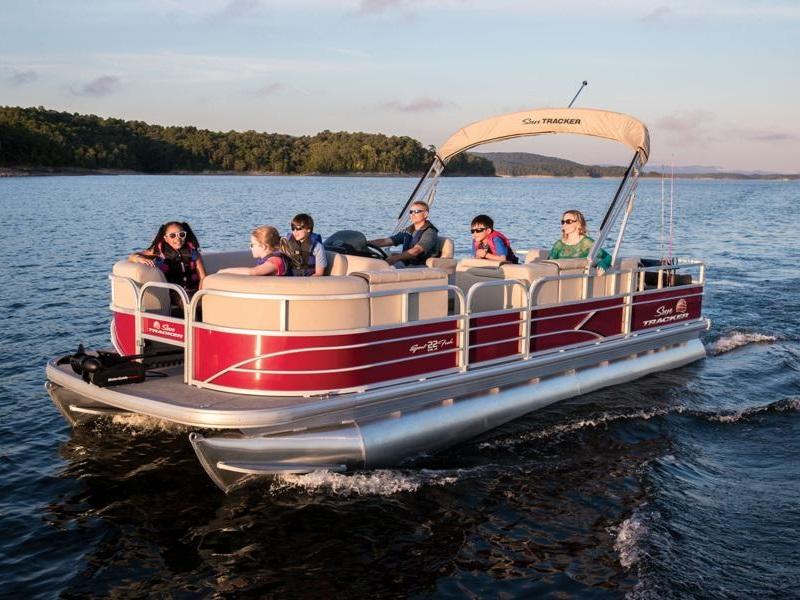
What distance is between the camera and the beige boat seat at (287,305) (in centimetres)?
644

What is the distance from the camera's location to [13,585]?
541cm

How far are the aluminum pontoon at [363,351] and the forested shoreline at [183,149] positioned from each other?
101m

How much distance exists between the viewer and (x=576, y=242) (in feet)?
31.0

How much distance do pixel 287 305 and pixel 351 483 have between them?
5.14 feet

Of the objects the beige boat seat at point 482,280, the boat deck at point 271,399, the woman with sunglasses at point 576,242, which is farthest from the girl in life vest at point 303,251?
the woman with sunglasses at point 576,242

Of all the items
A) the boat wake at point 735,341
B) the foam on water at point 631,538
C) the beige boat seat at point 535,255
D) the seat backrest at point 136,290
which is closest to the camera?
the foam on water at point 631,538

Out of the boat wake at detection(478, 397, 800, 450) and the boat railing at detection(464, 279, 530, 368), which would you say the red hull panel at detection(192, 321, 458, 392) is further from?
the boat wake at detection(478, 397, 800, 450)

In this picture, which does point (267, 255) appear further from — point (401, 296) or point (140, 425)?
point (140, 425)

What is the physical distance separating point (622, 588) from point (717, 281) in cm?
1582

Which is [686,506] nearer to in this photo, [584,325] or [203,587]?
[584,325]

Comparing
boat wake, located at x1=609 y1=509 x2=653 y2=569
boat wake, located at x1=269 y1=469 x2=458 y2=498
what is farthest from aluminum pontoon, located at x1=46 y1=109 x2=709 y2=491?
boat wake, located at x1=609 y1=509 x2=653 y2=569

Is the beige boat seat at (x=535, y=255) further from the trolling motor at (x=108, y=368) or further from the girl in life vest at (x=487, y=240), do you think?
the trolling motor at (x=108, y=368)

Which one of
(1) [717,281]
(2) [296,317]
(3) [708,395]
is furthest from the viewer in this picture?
(1) [717,281]

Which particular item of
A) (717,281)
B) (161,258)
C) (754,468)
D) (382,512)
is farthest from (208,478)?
(717,281)
